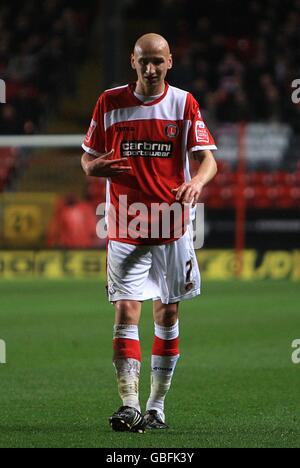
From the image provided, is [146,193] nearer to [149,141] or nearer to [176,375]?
[149,141]

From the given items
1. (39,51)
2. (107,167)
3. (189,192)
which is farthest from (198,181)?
(39,51)

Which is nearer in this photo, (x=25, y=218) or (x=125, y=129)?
(x=125, y=129)

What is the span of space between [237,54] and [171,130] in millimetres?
19837

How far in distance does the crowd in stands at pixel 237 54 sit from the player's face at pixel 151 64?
650 inches

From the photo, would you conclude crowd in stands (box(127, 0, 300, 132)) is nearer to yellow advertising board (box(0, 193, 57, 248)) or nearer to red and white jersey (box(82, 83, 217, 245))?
yellow advertising board (box(0, 193, 57, 248))

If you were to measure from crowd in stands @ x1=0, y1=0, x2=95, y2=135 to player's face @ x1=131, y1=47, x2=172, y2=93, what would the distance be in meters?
18.0

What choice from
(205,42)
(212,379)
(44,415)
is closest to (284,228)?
(205,42)

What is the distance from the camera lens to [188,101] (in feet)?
21.5

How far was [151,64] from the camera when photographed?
633 centimetres

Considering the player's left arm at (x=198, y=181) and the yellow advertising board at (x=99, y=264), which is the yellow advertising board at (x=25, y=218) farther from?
the player's left arm at (x=198, y=181)

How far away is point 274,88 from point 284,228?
5.44 metres

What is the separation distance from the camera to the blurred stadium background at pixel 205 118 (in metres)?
19.1

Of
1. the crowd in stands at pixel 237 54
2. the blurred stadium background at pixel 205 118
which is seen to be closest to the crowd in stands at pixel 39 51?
the blurred stadium background at pixel 205 118

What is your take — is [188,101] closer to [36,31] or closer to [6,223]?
[6,223]
